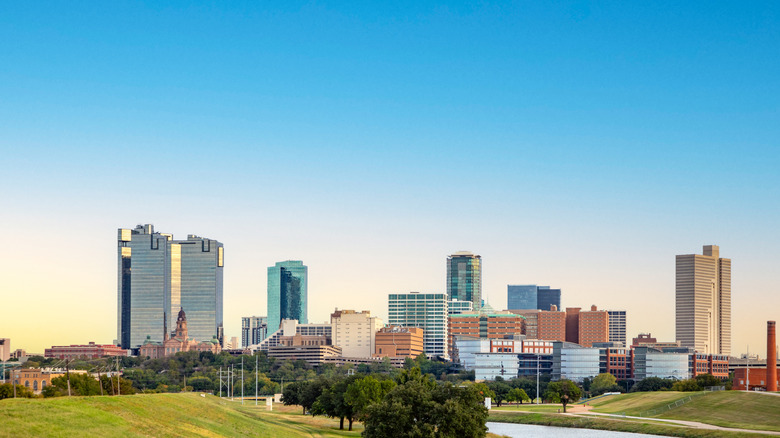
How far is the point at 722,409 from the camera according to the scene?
459ft

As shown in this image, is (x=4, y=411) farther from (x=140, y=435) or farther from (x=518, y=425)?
(x=518, y=425)

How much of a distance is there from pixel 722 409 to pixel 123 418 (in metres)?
106

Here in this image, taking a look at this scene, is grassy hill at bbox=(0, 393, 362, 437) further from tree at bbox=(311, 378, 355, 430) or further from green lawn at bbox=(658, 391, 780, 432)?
green lawn at bbox=(658, 391, 780, 432)

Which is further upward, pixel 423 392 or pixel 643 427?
pixel 423 392

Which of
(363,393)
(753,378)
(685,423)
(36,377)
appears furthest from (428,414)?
(36,377)

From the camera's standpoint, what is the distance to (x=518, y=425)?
151500 mm

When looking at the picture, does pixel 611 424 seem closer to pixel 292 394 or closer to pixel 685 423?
pixel 685 423

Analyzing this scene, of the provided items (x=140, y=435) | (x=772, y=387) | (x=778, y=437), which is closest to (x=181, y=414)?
(x=140, y=435)

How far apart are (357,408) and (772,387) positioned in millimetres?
92884

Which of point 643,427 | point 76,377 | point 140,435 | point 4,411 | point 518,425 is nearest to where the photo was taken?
point 4,411

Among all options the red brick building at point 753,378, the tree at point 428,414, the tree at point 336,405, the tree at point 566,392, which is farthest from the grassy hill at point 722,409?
the tree at point 428,414

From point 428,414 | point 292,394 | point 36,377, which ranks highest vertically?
point 428,414

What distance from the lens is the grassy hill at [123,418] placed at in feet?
173

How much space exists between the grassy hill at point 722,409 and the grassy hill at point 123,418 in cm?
7441
